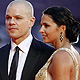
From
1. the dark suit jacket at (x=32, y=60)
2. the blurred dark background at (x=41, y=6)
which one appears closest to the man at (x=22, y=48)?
the dark suit jacket at (x=32, y=60)

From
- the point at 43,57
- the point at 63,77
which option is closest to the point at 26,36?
the point at 43,57

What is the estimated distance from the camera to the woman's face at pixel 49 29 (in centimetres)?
210

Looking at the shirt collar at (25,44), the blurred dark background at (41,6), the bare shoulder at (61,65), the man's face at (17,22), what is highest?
the man's face at (17,22)

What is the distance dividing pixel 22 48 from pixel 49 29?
1.68 ft

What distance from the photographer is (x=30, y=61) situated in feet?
8.05

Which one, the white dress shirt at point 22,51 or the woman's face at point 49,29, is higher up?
the woman's face at point 49,29

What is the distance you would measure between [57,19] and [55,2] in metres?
5.01

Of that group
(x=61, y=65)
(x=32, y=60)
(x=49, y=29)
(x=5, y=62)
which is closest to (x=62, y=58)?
(x=61, y=65)

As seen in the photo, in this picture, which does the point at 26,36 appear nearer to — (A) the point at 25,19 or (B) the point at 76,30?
(A) the point at 25,19

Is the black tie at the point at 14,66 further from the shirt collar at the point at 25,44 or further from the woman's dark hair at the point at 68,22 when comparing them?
the woman's dark hair at the point at 68,22

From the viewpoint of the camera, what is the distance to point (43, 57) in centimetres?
248

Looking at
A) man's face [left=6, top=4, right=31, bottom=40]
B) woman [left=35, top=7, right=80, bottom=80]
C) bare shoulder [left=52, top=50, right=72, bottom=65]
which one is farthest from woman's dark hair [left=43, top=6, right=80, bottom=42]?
man's face [left=6, top=4, right=31, bottom=40]

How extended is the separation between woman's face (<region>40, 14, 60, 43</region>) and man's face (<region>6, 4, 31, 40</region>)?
37cm

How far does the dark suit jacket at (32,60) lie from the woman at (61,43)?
0.26 m
